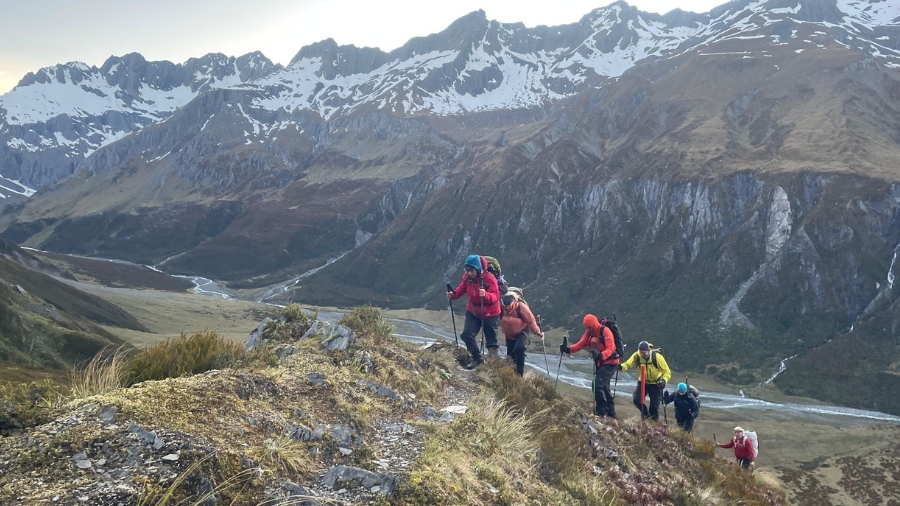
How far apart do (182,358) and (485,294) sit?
7732 millimetres

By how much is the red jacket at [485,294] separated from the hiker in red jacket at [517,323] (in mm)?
277

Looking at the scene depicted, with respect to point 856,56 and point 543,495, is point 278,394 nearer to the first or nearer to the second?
point 543,495

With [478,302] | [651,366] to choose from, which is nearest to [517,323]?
[478,302]

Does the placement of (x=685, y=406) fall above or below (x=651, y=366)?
below

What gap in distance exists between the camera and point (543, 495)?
23.3ft

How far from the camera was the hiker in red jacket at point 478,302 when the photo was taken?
14166mm

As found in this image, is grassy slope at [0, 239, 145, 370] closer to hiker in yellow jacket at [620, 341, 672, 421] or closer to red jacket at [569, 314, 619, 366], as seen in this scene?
red jacket at [569, 314, 619, 366]

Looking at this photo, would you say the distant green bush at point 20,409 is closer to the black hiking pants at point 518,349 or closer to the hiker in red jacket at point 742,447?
the black hiking pants at point 518,349

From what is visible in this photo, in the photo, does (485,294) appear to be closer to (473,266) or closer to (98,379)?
(473,266)

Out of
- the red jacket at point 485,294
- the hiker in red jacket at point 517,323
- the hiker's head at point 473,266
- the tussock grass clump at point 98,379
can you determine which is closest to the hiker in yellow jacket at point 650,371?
the hiker in red jacket at point 517,323

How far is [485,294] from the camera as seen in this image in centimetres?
1414

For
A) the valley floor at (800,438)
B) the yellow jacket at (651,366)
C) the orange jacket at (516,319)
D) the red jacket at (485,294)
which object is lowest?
the valley floor at (800,438)

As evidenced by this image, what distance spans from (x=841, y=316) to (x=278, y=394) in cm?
16502

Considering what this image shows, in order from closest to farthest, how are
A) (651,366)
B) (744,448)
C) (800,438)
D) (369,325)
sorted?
(369,325)
(651,366)
(744,448)
(800,438)
